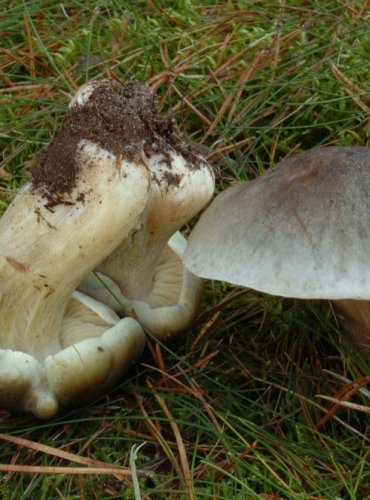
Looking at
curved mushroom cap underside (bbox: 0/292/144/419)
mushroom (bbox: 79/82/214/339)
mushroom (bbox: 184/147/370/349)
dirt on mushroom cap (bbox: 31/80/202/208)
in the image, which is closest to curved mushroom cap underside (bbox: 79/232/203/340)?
mushroom (bbox: 79/82/214/339)

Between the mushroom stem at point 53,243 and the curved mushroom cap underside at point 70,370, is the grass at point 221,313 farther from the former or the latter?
the mushroom stem at point 53,243

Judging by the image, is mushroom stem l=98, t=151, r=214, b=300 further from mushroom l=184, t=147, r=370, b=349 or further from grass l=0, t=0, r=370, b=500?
grass l=0, t=0, r=370, b=500

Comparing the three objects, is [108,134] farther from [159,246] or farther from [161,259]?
[161,259]

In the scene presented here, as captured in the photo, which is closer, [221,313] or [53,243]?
[53,243]

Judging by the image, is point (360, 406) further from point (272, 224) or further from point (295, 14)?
point (295, 14)

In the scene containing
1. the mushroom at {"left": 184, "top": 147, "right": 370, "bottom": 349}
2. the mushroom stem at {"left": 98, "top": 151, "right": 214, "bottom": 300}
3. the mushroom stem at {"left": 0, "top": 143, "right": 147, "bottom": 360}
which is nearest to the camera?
the mushroom at {"left": 184, "top": 147, "right": 370, "bottom": 349}

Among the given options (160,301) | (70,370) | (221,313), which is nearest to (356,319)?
(221,313)

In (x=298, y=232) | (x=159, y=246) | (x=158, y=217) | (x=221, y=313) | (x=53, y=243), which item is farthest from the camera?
(x=221, y=313)
